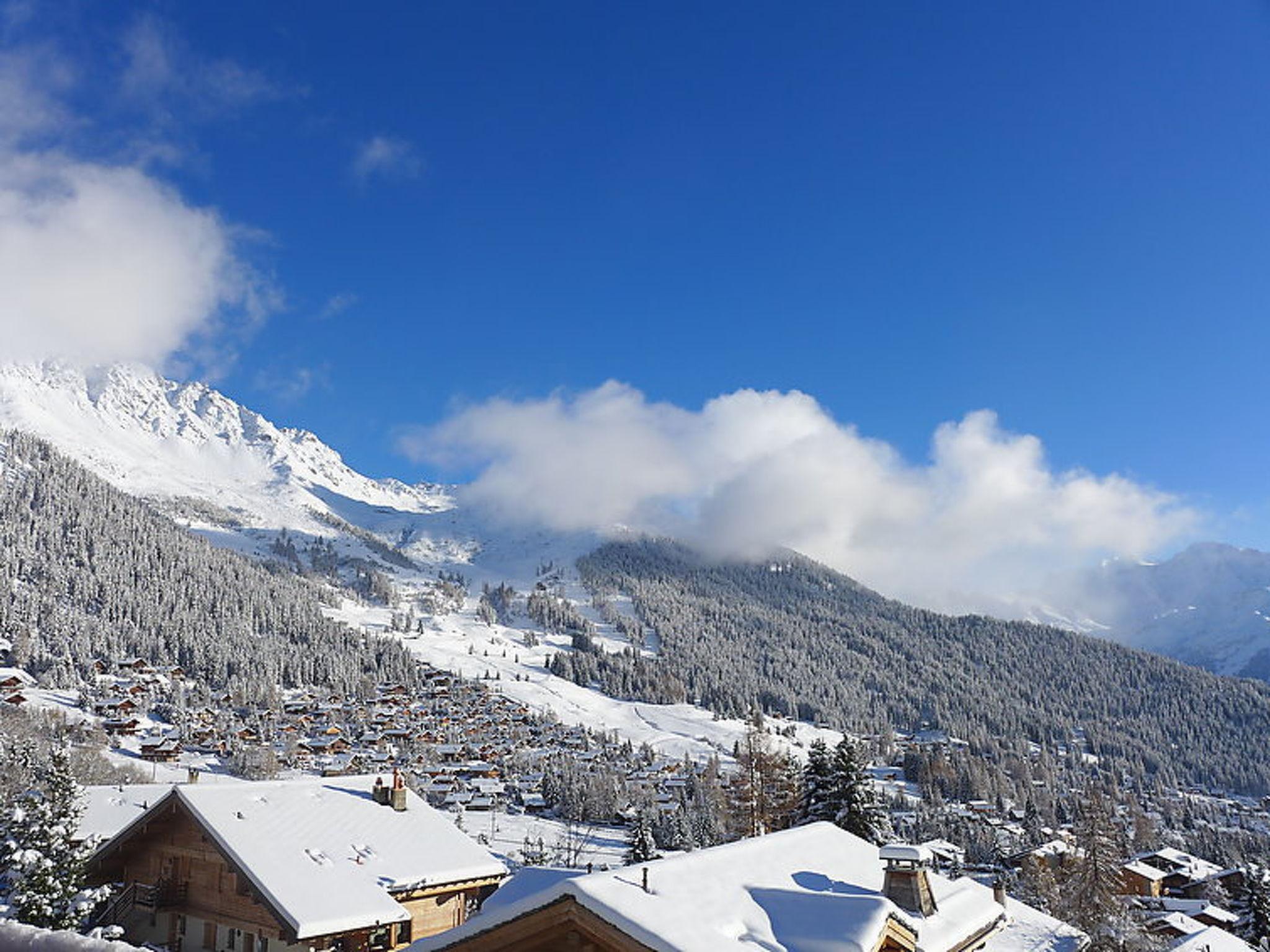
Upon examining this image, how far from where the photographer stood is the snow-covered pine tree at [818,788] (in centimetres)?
3941

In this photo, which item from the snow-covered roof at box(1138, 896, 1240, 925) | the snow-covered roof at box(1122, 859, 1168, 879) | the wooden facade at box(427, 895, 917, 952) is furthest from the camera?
the snow-covered roof at box(1122, 859, 1168, 879)

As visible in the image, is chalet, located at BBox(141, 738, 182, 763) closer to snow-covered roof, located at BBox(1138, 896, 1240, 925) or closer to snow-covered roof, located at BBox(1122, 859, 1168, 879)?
snow-covered roof, located at BBox(1138, 896, 1240, 925)

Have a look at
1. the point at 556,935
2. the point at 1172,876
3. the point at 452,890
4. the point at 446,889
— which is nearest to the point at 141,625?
the point at 1172,876

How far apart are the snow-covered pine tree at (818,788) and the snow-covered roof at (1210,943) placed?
13.3 m

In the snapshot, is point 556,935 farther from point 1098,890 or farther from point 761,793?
point 761,793

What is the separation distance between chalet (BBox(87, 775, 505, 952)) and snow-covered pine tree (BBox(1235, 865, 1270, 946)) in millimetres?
42505

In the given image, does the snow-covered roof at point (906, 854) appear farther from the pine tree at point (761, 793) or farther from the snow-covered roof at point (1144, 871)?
the snow-covered roof at point (1144, 871)

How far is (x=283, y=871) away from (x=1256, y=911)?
51.6 meters

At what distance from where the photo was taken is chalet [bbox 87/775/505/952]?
67.3ft

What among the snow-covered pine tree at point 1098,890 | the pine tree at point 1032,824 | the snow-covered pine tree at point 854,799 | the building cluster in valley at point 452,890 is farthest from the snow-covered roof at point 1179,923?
the pine tree at point 1032,824

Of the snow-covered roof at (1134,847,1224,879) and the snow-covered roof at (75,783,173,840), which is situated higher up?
the snow-covered roof at (75,783,173,840)

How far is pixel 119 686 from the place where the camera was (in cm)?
13400

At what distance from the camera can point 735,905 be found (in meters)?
10.5

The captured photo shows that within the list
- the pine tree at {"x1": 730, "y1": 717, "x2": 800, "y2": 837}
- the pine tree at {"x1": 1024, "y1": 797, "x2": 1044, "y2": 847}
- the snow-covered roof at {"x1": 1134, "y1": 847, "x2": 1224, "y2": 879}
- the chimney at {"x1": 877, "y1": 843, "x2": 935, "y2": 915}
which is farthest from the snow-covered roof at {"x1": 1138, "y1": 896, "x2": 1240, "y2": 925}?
the chimney at {"x1": 877, "y1": 843, "x2": 935, "y2": 915}
